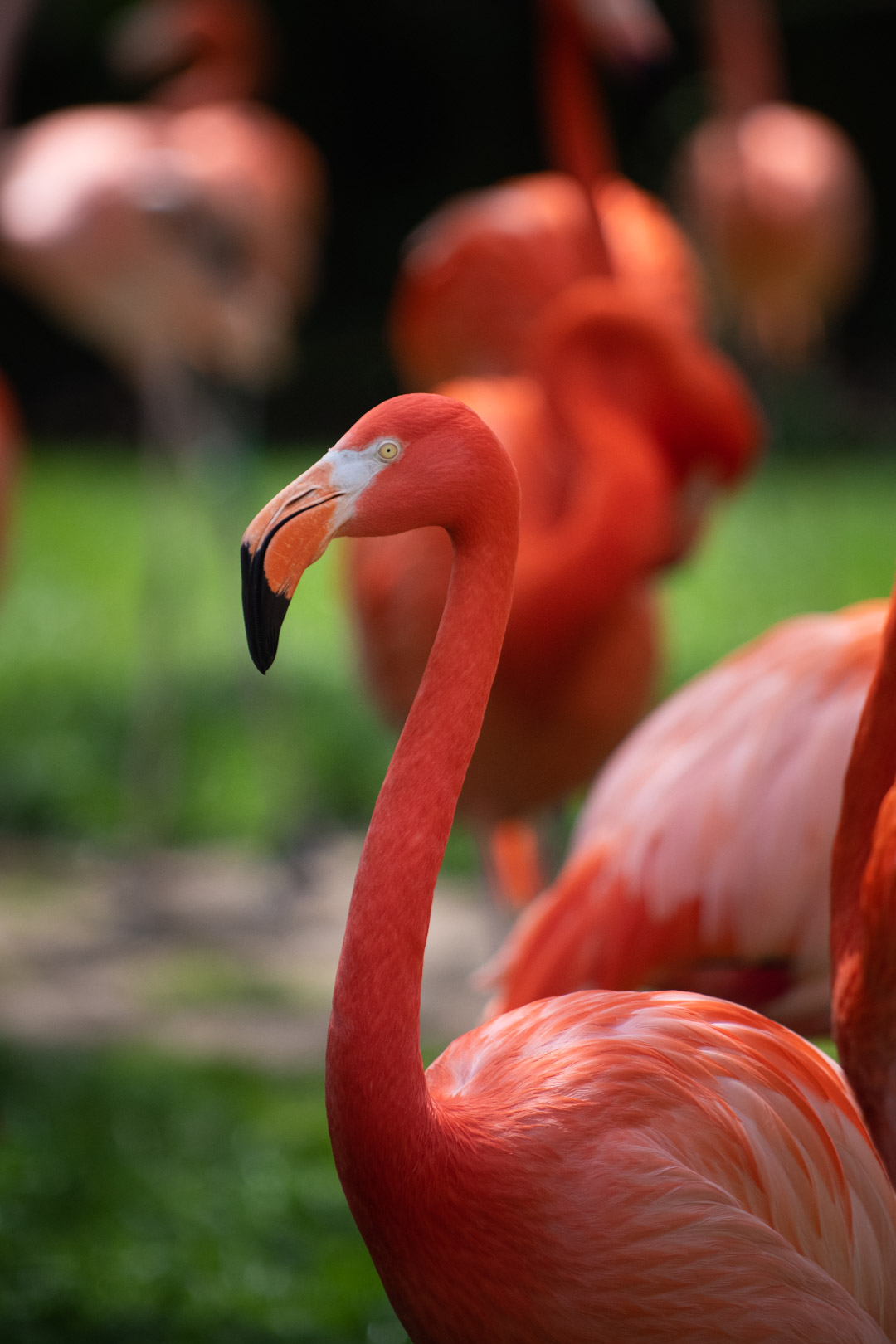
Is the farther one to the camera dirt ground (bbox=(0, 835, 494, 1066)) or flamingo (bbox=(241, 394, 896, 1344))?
dirt ground (bbox=(0, 835, 494, 1066))

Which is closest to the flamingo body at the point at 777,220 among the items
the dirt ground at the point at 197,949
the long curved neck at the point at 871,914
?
the dirt ground at the point at 197,949

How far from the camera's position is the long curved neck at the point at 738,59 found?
260 inches

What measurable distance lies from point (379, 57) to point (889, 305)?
405 centimetres

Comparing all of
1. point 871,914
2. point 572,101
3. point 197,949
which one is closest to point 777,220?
point 572,101

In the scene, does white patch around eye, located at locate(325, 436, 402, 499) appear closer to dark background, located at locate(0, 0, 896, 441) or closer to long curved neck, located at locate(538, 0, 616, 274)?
long curved neck, located at locate(538, 0, 616, 274)

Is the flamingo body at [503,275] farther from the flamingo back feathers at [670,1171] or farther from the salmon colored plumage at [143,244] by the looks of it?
the flamingo back feathers at [670,1171]

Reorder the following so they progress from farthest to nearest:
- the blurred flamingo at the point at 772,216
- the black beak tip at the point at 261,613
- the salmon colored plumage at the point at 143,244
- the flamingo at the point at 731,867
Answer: the blurred flamingo at the point at 772,216
the salmon colored plumage at the point at 143,244
the flamingo at the point at 731,867
the black beak tip at the point at 261,613

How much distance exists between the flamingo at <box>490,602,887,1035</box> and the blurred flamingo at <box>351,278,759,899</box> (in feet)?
1.91

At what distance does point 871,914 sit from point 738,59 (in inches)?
231

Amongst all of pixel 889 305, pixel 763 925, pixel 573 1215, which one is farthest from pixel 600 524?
pixel 889 305

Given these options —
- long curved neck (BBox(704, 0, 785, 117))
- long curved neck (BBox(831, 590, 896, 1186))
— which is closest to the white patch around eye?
long curved neck (BBox(831, 590, 896, 1186))

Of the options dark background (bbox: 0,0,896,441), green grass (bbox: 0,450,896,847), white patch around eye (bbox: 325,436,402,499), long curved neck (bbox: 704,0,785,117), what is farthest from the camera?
dark background (bbox: 0,0,896,441)

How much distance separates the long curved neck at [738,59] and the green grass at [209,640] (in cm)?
192

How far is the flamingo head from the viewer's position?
1.48m
